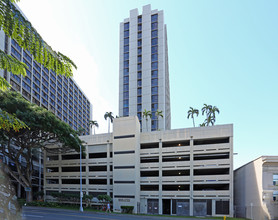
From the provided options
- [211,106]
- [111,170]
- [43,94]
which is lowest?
[111,170]

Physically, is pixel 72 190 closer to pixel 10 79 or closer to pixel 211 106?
pixel 10 79

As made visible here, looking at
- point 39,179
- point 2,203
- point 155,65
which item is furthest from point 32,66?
point 2,203

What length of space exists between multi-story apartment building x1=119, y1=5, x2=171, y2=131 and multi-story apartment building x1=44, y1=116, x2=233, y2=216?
26.7 metres

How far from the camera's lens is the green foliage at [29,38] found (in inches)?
108

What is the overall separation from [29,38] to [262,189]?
1500 inches

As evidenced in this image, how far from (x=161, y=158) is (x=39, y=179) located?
3504 centimetres

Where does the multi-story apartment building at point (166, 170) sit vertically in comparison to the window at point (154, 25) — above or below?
below

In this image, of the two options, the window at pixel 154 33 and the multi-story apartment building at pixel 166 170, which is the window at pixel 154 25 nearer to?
the window at pixel 154 33

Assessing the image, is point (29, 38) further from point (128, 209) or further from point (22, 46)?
point (128, 209)

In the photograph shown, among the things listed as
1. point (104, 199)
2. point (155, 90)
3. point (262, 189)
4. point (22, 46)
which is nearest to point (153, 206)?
point (104, 199)

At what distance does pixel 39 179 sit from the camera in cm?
5956

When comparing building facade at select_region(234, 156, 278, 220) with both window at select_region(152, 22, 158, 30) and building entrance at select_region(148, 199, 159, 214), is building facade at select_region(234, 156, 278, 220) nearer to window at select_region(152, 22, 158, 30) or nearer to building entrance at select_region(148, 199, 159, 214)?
building entrance at select_region(148, 199, 159, 214)

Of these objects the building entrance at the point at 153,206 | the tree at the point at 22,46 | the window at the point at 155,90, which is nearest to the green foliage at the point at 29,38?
the tree at the point at 22,46

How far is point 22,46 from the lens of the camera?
3014mm
